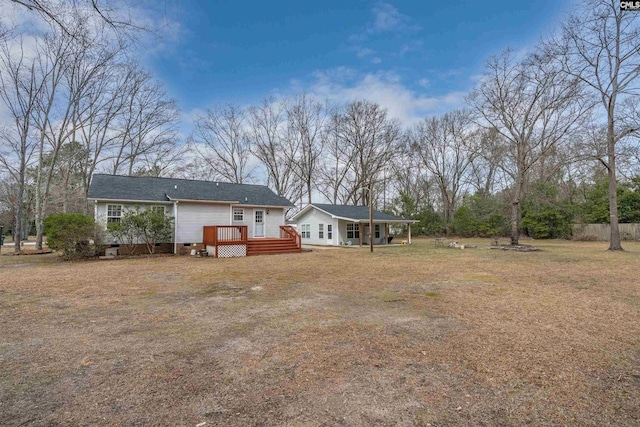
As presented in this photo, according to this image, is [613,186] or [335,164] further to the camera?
[335,164]

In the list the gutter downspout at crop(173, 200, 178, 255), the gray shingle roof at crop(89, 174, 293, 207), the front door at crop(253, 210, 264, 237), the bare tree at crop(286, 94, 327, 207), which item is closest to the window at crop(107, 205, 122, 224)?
the gray shingle roof at crop(89, 174, 293, 207)

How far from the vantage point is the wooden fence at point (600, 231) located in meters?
24.6

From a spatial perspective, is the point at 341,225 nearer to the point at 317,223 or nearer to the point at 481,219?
the point at 317,223

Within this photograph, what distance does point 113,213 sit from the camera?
50.5 feet

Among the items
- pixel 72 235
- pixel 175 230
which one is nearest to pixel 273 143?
pixel 175 230

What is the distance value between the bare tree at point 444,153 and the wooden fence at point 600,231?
10577mm

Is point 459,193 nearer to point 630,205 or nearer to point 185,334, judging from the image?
point 630,205

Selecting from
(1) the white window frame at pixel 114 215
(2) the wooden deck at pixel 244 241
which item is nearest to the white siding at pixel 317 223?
(2) the wooden deck at pixel 244 241

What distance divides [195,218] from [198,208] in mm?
540

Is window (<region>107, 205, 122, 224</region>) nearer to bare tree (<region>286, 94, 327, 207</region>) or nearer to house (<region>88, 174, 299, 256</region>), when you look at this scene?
house (<region>88, 174, 299, 256</region>)

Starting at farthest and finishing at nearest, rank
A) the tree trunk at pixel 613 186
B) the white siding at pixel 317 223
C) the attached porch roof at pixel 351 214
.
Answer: the white siding at pixel 317 223 < the attached porch roof at pixel 351 214 < the tree trunk at pixel 613 186

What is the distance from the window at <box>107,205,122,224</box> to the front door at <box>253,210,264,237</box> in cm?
684

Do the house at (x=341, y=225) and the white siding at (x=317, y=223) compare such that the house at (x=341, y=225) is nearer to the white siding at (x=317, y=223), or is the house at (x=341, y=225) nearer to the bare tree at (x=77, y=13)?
the white siding at (x=317, y=223)

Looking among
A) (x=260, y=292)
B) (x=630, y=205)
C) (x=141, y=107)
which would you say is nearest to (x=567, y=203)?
(x=630, y=205)
